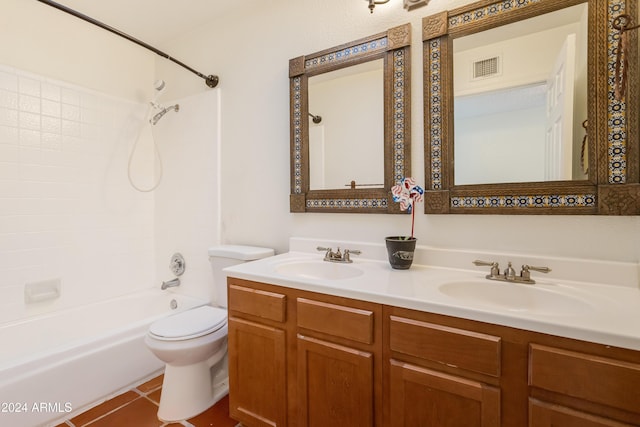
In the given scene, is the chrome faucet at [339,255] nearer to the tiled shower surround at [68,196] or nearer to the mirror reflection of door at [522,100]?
the mirror reflection of door at [522,100]

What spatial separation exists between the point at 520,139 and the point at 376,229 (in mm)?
742

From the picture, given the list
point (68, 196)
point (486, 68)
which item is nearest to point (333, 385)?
point (486, 68)

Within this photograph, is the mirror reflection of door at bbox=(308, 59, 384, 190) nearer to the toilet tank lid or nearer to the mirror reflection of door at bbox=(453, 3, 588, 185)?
the mirror reflection of door at bbox=(453, 3, 588, 185)

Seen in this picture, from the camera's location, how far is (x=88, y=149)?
217 centimetres

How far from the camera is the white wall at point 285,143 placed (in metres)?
1.23

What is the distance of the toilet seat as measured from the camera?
148 centimetres

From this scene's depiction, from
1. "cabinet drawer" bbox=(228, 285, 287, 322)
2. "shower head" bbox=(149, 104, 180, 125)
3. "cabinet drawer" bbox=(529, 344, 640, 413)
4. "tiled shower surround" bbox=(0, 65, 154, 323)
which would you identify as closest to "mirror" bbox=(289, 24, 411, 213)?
"cabinet drawer" bbox=(228, 285, 287, 322)

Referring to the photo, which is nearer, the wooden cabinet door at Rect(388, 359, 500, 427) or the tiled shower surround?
the wooden cabinet door at Rect(388, 359, 500, 427)

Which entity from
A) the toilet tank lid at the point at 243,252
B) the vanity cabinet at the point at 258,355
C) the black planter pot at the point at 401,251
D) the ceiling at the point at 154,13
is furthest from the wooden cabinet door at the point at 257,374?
the ceiling at the point at 154,13

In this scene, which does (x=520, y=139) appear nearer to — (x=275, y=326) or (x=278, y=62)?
(x=275, y=326)

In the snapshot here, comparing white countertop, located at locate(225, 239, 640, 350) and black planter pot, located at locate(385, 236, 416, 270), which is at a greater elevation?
black planter pot, located at locate(385, 236, 416, 270)

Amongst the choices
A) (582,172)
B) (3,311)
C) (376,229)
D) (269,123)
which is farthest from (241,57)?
(3,311)

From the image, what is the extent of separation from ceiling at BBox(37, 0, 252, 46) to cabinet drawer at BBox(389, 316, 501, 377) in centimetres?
213

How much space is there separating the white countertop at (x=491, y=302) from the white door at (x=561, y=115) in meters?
0.43
